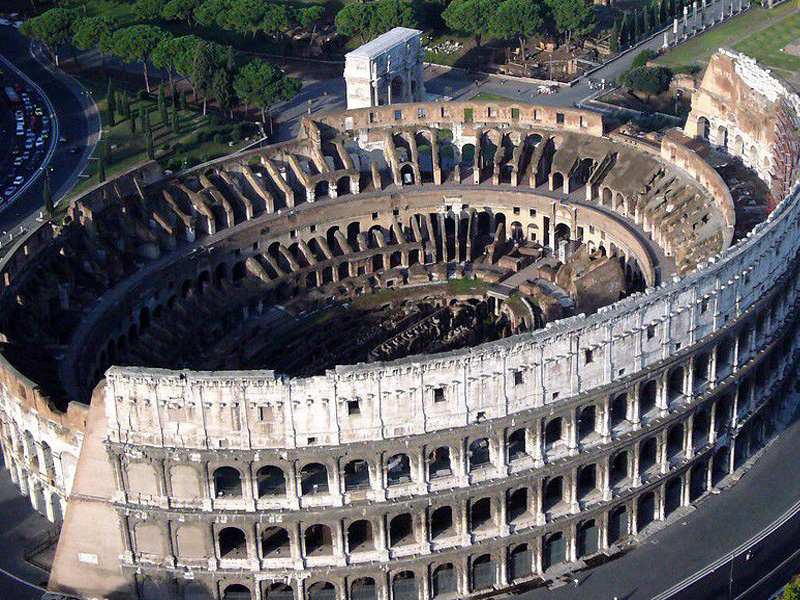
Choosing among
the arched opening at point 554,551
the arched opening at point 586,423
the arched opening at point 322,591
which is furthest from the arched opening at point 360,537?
the arched opening at point 586,423

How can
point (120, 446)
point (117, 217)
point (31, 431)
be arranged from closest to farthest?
point (120, 446) → point (31, 431) → point (117, 217)

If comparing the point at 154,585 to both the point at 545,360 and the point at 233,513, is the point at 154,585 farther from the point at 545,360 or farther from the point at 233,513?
the point at 545,360

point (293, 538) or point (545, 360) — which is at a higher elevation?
point (545, 360)

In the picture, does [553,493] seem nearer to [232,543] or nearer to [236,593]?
[232,543]

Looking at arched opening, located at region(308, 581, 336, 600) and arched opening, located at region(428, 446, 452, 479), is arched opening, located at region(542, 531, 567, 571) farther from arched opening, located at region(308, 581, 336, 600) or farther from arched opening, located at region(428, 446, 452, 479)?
arched opening, located at region(308, 581, 336, 600)

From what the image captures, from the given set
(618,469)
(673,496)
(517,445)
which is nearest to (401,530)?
(517,445)

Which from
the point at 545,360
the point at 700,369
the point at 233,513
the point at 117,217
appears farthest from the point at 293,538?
the point at 117,217

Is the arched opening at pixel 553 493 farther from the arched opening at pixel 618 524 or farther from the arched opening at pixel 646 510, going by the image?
the arched opening at pixel 646 510
